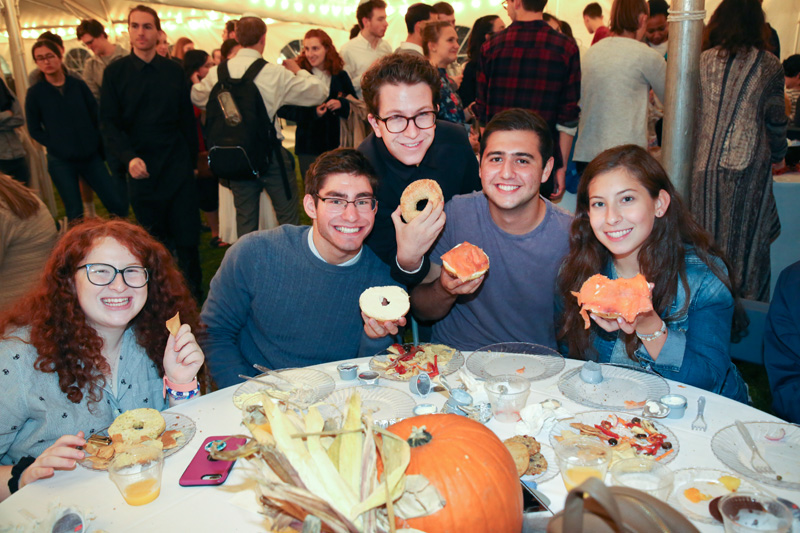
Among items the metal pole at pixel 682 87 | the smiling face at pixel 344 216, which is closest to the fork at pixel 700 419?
the smiling face at pixel 344 216

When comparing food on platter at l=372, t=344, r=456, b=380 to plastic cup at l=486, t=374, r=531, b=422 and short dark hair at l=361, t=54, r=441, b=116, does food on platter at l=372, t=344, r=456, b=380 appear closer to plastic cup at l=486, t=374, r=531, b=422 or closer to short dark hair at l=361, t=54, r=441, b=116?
plastic cup at l=486, t=374, r=531, b=422

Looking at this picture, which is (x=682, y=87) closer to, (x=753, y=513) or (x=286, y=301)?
(x=286, y=301)

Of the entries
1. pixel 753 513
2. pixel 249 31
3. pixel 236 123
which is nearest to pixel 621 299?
pixel 753 513

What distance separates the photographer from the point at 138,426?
1.89m

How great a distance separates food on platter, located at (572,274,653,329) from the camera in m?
2.20

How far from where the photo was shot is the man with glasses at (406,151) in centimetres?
282

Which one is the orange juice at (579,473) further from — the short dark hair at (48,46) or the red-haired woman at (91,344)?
the short dark hair at (48,46)

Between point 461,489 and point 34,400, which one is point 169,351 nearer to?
point 34,400

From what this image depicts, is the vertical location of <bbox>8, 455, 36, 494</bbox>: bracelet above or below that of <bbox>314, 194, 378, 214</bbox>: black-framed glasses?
below

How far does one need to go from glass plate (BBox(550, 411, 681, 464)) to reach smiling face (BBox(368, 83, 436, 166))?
1.73m

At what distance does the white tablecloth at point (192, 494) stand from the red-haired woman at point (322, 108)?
532cm

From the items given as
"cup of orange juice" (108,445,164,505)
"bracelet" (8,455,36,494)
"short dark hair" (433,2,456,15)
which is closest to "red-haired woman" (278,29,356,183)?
"short dark hair" (433,2,456,15)

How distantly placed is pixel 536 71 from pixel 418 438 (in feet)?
13.6

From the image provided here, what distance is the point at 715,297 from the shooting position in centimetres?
242
